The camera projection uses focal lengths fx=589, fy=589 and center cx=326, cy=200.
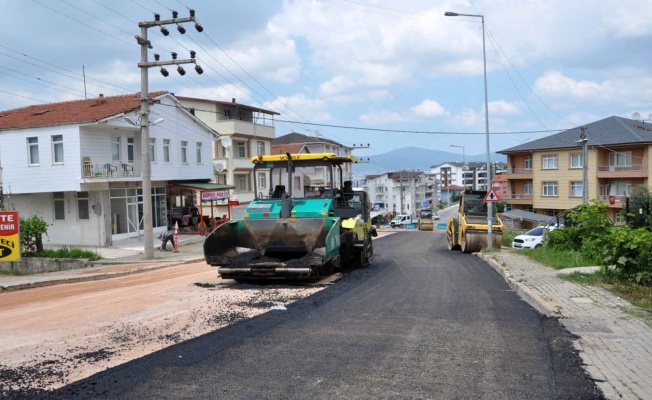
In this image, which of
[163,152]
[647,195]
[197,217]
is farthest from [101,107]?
[647,195]

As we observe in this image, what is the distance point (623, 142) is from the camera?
1955 inches

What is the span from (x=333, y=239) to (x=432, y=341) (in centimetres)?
538

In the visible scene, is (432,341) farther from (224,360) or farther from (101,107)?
(101,107)

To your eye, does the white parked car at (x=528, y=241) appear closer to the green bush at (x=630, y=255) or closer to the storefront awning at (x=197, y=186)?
the storefront awning at (x=197, y=186)

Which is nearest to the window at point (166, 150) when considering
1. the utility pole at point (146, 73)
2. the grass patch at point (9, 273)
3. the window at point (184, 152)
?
the window at point (184, 152)

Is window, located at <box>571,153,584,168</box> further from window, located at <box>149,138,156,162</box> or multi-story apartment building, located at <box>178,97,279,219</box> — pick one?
window, located at <box>149,138,156,162</box>

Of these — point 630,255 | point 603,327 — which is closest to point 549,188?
point 630,255

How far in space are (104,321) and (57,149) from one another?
20557mm

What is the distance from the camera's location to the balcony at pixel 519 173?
197 ft

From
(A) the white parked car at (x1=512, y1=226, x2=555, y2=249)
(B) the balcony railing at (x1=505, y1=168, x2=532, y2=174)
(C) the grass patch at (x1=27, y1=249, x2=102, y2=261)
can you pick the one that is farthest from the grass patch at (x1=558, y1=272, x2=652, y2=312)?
(B) the balcony railing at (x1=505, y1=168, x2=532, y2=174)

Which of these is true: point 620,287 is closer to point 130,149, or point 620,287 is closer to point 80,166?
point 80,166

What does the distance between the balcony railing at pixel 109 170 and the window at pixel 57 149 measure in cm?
134

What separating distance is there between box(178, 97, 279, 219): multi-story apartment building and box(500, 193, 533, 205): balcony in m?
27.3

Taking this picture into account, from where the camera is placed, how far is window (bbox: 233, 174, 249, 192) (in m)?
48.2
